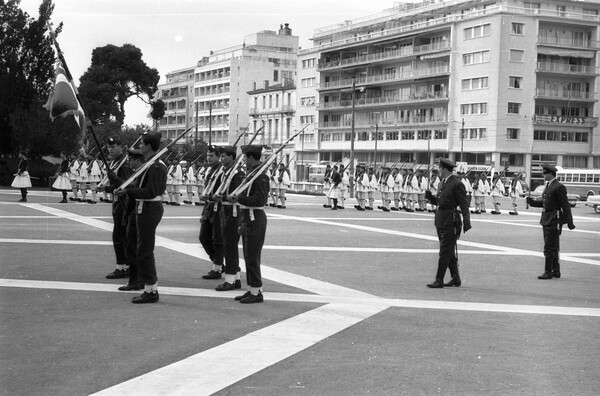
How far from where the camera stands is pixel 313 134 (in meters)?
94.1

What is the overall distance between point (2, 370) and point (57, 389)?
0.77 meters

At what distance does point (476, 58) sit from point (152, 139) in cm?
6620

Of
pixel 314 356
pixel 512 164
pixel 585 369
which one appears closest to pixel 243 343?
pixel 314 356

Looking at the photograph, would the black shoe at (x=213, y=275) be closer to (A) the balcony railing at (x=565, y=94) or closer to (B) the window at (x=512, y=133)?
(B) the window at (x=512, y=133)

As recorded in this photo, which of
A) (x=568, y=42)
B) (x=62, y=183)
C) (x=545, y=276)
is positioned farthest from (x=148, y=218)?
(x=568, y=42)

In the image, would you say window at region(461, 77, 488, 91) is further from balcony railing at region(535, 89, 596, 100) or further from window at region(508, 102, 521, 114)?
balcony railing at region(535, 89, 596, 100)

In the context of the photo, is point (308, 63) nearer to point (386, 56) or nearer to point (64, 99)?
point (386, 56)

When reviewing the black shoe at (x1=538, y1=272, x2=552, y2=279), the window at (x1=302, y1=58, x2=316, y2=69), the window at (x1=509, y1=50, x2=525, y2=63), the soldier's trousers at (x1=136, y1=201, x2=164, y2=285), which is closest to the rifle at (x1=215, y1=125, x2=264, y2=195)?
the soldier's trousers at (x1=136, y1=201, x2=164, y2=285)

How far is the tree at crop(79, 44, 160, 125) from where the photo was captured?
744 inches

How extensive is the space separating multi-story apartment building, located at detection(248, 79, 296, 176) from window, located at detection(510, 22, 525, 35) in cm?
2220

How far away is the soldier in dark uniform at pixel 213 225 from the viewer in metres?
11.4

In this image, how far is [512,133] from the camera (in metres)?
70.6

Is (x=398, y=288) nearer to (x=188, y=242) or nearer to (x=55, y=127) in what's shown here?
(x=188, y=242)

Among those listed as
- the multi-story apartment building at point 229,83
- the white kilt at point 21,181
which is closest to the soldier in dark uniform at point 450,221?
the multi-story apartment building at point 229,83
